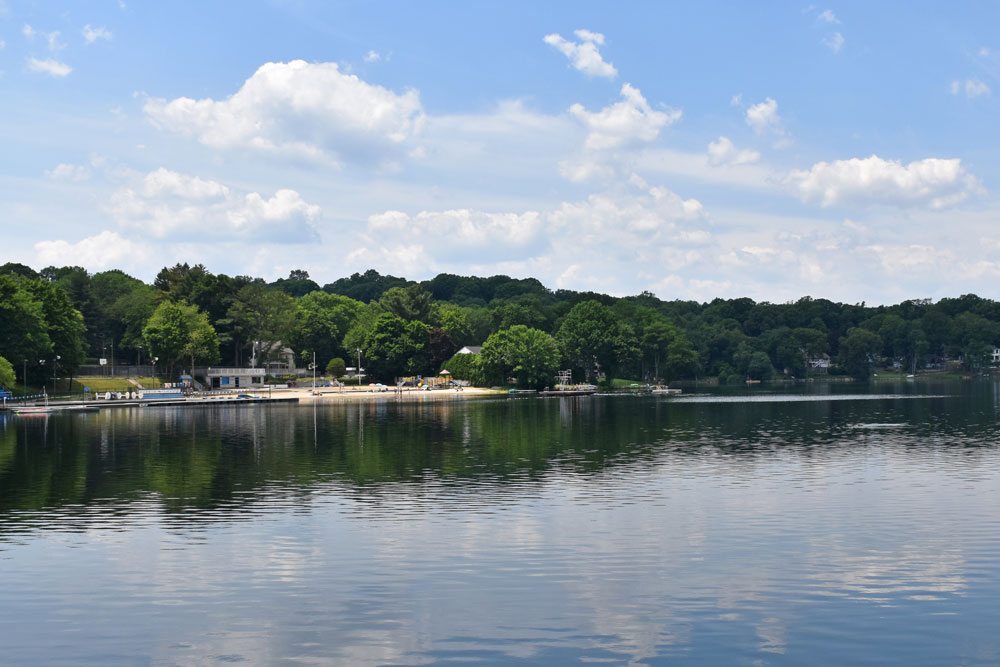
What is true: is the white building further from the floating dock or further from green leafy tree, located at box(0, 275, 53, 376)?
green leafy tree, located at box(0, 275, 53, 376)

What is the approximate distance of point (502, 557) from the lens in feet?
87.0

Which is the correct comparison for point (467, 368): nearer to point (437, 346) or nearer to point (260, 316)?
point (437, 346)

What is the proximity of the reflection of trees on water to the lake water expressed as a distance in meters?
0.44

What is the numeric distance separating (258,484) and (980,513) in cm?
3137

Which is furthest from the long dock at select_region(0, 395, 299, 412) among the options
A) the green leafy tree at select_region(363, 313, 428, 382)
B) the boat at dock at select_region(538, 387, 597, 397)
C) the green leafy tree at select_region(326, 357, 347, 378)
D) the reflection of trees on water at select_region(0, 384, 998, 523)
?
the boat at dock at select_region(538, 387, 597, 397)

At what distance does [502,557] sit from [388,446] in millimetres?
37092

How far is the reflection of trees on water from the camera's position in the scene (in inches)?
1657

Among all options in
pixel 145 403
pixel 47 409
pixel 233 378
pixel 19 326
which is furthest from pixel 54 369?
pixel 233 378

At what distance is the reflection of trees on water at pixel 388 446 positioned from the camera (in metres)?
42.1

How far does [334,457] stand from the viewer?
5550 cm

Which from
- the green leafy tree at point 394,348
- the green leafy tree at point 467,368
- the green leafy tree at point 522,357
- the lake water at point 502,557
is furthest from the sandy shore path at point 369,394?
the lake water at point 502,557

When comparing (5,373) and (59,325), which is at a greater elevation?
(59,325)

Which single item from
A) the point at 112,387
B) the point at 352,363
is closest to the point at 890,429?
the point at 112,387

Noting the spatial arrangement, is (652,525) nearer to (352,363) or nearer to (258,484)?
(258,484)
